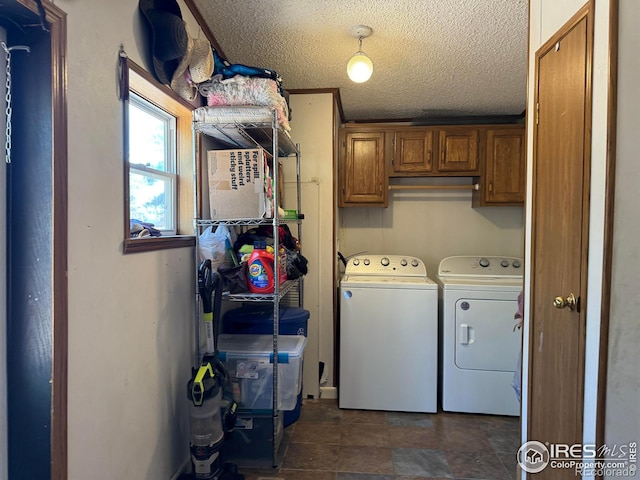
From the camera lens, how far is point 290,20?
1846 mm

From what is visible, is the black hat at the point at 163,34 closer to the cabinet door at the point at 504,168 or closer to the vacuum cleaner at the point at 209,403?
the vacuum cleaner at the point at 209,403

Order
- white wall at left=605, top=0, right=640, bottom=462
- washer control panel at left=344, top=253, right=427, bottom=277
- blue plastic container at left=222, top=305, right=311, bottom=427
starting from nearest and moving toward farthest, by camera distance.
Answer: white wall at left=605, top=0, right=640, bottom=462 → blue plastic container at left=222, top=305, right=311, bottom=427 → washer control panel at left=344, top=253, right=427, bottom=277

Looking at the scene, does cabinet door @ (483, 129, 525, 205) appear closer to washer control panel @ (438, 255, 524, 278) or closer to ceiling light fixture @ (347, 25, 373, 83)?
washer control panel @ (438, 255, 524, 278)

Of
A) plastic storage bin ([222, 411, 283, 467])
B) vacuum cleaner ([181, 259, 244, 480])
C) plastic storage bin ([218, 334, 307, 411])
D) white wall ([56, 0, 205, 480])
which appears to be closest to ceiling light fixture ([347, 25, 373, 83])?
white wall ([56, 0, 205, 480])

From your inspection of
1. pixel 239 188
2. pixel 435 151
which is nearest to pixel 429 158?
pixel 435 151

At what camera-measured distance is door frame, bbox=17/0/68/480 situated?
964mm

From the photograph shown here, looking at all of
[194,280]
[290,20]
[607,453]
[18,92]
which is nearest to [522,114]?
[290,20]

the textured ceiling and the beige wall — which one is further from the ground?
the textured ceiling

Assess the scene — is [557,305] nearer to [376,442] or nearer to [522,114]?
[376,442]

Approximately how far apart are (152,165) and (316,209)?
1.25 metres

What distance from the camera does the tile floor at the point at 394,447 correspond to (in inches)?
72.5

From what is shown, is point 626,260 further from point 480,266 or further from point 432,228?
point 432,228

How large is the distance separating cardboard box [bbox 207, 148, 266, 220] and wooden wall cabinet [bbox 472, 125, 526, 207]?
6.52ft

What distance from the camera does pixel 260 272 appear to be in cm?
181
